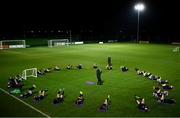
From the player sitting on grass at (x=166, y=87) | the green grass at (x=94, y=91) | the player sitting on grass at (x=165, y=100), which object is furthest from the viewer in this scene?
the player sitting on grass at (x=166, y=87)

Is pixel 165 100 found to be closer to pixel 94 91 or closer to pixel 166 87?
pixel 166 87

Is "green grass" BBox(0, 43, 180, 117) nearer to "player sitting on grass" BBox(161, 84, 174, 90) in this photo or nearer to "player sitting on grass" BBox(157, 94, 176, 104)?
"player sitting on grass" BBox(157, 94, 176, 104)

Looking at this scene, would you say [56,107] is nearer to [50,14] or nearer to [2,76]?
[2,76]

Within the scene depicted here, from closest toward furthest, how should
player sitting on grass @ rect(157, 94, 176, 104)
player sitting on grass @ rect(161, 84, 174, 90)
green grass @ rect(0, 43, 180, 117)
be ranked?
green grass @ rect(0, 43, 180, 117)
player sitting on grass @ rect(157, 94, 176, 104)
player sitting on grass @ rect(161, 84, 174, 90)

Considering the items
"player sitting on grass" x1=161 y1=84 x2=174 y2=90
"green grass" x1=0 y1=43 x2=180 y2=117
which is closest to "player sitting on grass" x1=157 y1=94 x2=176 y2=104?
"green grass" x1=0 y1=43 x2=180 y2=117

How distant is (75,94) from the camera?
18172 mm

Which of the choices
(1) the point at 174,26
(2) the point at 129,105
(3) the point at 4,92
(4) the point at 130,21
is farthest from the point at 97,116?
(4) the point at 130,21

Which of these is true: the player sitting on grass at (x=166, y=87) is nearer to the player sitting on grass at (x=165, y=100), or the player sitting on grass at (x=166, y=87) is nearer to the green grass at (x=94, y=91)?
the green grass at (x=94, y=91)

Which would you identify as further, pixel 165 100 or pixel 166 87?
pixel 166 87

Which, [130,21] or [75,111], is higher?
[130,21]

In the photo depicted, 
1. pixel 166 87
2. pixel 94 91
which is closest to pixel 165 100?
pixel 166 87

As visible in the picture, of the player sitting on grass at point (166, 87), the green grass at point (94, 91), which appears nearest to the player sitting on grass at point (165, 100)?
the green grass at point (94, 91)

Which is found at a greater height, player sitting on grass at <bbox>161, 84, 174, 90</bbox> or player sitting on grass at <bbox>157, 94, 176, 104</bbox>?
player sitting on grass at <bbox>161, 84, 174, 90</bbox>

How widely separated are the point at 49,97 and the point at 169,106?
820 cm
